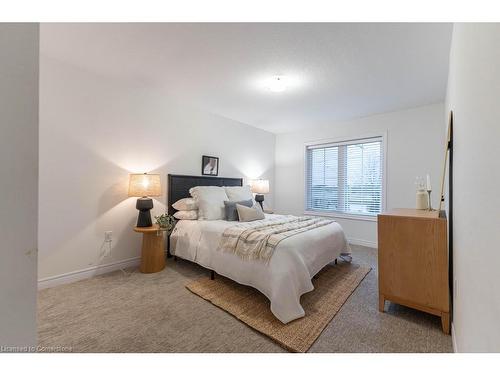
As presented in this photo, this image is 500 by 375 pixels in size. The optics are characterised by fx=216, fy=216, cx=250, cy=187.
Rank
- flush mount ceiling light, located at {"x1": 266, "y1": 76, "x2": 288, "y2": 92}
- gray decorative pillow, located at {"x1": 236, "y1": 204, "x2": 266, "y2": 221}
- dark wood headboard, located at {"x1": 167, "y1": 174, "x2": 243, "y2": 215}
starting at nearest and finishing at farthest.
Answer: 1. flush mount ceiling light, located at {"x1": 266, "y1": 76, "x2": 288, "y2": 92}
2. gray decorative pillow, located at {"x1": 236, "y1": 204, "x2": 266, "y2": 221}
3. dark wood headboard, located at {"x1": 167, "y1": 174, "x2": 243, "y2": 215}

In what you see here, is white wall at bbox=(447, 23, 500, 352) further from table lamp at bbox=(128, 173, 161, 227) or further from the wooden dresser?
table lamp at bbox=(128, 173, 161, 227)

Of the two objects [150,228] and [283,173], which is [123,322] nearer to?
[150,228]

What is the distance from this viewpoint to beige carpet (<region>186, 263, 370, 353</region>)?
60.1 inches

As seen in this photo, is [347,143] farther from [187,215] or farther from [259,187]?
[187,215]

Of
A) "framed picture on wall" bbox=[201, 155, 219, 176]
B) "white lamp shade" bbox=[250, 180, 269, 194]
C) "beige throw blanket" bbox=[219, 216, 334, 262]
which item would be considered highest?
"framed picture on wall" bbox=[201, 155, 219, 176]

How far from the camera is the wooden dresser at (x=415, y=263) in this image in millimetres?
1599

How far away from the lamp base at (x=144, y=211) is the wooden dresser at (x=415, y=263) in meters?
2.52

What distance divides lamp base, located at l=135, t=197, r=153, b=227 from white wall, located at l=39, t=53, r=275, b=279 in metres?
0.25

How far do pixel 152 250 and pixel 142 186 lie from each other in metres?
0.80

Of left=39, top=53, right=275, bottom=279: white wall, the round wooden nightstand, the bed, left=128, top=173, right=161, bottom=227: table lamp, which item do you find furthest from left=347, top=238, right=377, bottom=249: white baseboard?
left=128, top=173, right=161, bottom=227: table lamp

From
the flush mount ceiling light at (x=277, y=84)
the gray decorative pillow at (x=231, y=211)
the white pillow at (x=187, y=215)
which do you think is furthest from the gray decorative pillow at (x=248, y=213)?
the flush mount ceiling light at (x=277, y=84)

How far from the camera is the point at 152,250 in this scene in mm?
2654

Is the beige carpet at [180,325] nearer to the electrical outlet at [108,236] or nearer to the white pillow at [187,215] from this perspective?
the electrical outlet at [108,236]

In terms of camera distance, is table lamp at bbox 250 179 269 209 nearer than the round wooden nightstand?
No
